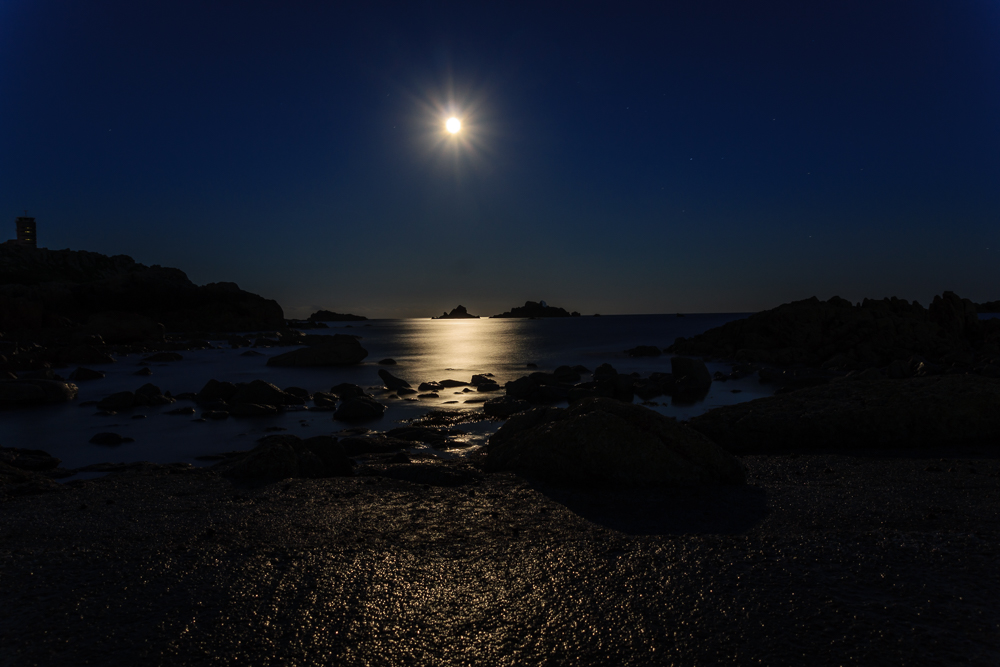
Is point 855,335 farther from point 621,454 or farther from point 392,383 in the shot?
point 621,454

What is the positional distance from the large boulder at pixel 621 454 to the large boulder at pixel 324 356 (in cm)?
3304

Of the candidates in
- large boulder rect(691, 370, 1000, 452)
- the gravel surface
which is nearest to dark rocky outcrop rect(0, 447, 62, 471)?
the gravel surface

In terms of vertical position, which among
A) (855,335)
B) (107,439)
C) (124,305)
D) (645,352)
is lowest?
(107,439)

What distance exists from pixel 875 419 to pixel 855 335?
33.7 meters

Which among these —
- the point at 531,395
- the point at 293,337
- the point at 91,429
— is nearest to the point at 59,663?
the point at 91,429

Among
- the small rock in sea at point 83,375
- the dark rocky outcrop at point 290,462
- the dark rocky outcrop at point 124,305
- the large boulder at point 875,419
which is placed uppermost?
the dark rocky outcrop at point 124,305

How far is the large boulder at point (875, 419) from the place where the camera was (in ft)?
30.6

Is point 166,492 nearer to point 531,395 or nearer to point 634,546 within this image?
point 634,546

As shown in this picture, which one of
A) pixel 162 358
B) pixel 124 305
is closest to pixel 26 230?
pixel 124 305

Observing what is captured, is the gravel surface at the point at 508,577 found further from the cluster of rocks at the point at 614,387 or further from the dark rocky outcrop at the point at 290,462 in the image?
the cluster of rocks at the point at 614,387

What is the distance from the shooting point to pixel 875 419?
962 cm

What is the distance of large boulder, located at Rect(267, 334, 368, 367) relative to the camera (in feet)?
124

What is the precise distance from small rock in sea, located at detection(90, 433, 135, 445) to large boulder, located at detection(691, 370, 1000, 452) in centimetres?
1461

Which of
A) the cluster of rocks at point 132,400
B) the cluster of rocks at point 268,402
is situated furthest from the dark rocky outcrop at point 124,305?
the cluster of rocks at point 268,402
